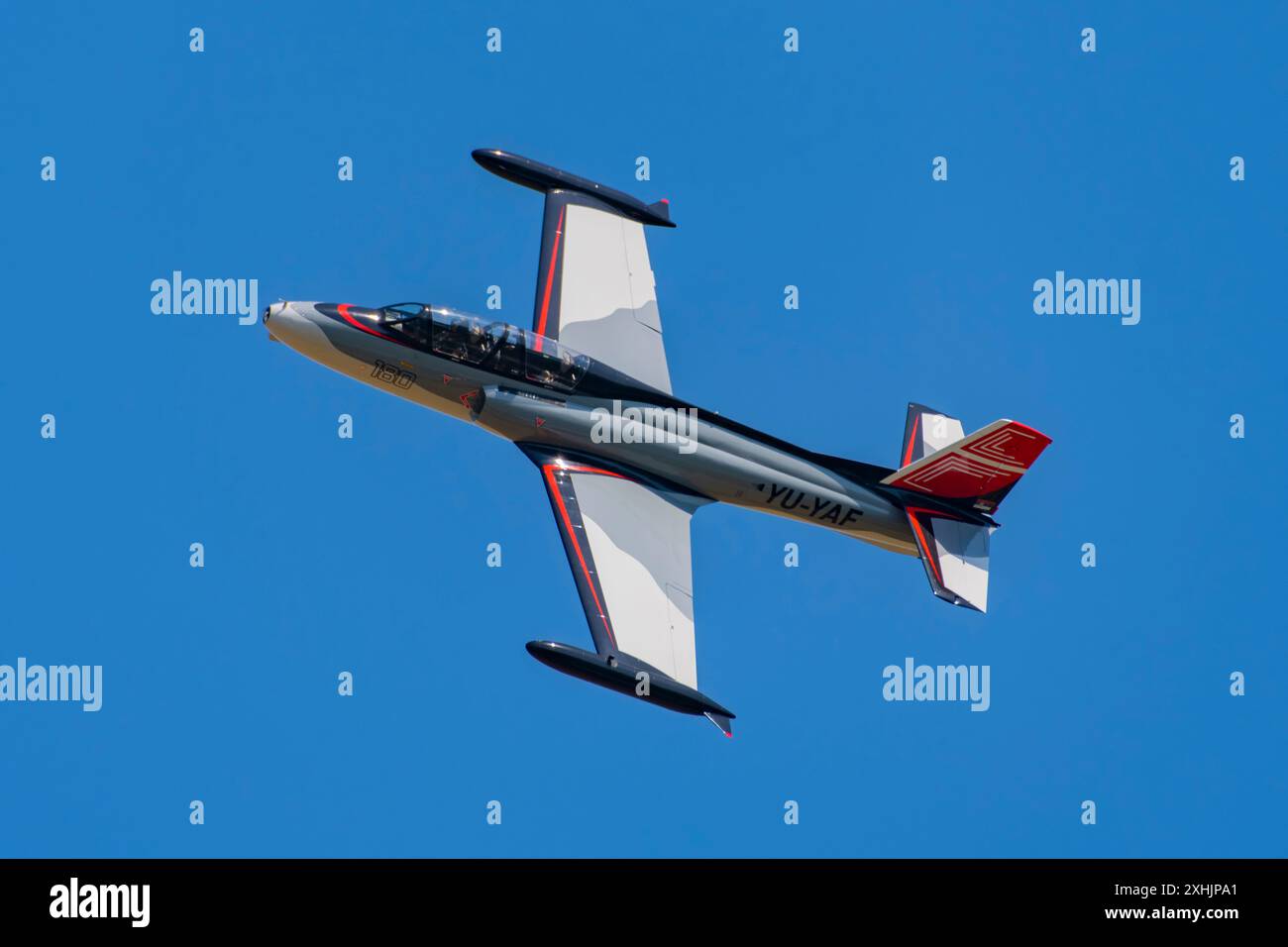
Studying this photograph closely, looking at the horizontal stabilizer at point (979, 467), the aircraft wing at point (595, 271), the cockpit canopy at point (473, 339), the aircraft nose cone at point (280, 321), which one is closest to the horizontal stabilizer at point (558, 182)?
the aircraft wing at point (595, 271)

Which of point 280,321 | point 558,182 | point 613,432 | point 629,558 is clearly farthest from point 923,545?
point 280,321

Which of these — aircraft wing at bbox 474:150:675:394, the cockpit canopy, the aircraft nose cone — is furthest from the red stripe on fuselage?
the aircraft nose cone

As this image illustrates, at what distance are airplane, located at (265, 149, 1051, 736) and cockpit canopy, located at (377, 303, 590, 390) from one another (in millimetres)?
27

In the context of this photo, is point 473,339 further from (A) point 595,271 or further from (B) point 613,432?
(A) point 595,271

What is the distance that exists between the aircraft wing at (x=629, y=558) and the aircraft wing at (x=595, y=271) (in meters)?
2.63

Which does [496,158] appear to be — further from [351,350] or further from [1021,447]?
[1021,447]

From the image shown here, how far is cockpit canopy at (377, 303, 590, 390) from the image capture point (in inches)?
1396

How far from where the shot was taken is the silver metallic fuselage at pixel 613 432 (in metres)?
35.4

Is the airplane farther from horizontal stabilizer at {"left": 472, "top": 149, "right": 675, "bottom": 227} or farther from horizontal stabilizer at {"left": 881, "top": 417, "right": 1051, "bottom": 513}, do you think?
horizontal stabilizer at {"left": 472, "top": 149, "right": 675, "bottom": 227}

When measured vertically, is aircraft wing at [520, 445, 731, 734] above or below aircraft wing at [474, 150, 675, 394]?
below

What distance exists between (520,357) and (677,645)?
6478 mm

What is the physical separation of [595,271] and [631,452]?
4.64 meters

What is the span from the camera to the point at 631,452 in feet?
120

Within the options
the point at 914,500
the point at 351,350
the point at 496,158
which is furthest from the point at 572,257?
the point at 914,500
